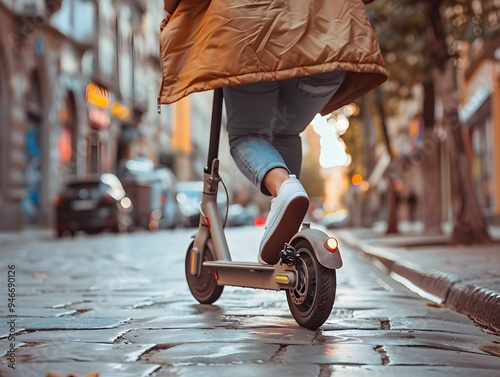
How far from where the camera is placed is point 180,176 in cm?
5891

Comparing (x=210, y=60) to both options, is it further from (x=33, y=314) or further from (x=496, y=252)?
(x=496, y=252)

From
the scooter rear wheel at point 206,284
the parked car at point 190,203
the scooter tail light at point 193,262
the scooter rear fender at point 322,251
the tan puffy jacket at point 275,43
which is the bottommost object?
the parked car at point 190,203

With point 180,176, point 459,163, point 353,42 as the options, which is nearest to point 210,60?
point 353,42

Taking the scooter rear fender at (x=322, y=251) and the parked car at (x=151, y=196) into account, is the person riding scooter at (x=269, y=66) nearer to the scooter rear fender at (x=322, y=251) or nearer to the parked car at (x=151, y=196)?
the scooter rear fender at (x=322, y=251)

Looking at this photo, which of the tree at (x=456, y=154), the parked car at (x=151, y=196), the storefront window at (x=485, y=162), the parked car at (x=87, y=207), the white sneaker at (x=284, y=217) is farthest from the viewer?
the storefront window at (x=485, y=162)

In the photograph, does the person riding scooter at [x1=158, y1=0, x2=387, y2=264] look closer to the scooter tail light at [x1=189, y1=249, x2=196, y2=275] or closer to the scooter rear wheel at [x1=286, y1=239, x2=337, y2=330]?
the scooter rear wheel at [x1=286, y1=239, x2=337, y2=330]

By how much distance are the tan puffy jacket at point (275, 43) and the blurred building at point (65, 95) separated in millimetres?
19332

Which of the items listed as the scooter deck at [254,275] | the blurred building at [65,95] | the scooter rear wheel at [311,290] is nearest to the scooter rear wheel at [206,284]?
the scooter deck at [254,275]

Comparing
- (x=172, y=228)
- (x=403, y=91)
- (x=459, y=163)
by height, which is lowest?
(x=172, y=228)

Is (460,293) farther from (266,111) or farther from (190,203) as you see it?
(190,203)

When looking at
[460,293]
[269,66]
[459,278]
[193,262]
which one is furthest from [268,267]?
[459,278]

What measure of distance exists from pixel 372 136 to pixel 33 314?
24661 mm

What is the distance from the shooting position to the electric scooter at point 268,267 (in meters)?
3.92

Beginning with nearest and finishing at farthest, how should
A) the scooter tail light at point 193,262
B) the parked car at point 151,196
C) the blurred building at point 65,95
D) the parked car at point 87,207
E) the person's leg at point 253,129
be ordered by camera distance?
1. the person's leg at point 253,129
2. the scooter tail light at point 193,262
3. the parked car at point 87,207
4. the blurred building at point 65,95
5. the parked car at point 151,196
